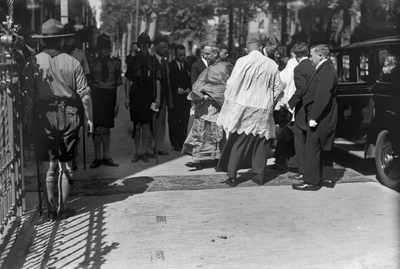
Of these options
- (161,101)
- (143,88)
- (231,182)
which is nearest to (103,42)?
(143,88)

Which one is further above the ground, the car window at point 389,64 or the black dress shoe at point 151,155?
the car window at point 389,64

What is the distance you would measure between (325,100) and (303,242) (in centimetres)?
240

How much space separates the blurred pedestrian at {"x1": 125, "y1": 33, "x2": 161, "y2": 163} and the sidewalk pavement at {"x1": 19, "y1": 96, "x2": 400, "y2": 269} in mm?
2343

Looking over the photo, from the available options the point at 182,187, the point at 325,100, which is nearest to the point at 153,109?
the point at 182,187

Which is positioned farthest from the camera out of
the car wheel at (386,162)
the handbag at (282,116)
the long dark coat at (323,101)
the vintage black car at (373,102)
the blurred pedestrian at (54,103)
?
the handbag at (282,116)

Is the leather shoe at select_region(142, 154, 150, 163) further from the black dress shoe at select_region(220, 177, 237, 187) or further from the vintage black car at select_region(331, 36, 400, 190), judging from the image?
the vintage black car at select_region(331, 36, 400, 190)

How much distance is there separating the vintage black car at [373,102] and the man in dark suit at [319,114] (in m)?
0.81

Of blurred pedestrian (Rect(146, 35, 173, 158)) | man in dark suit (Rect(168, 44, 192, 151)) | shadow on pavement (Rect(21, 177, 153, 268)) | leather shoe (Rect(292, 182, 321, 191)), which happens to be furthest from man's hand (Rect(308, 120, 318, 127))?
man in dark suit (Rect(168, 44, 192, 151))

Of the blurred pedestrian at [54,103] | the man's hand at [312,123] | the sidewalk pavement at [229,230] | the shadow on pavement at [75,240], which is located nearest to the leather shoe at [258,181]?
the sidewalk pavement at [229,230]

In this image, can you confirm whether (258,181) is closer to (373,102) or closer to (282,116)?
(282,116)

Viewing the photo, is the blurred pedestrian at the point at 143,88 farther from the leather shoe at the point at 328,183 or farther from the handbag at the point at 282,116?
the leather shoe at the point at 328,183

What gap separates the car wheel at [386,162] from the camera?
8.00m

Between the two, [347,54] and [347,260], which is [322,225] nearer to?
[347,260]

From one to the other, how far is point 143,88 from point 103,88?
28.9 inches
